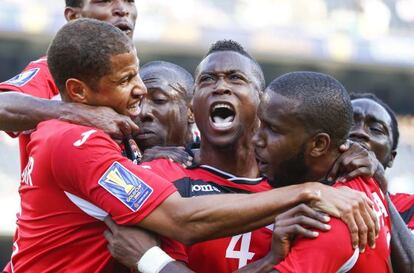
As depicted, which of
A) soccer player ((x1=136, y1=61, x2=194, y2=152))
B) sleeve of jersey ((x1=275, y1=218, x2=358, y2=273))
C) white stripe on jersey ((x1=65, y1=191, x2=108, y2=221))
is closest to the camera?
sleeve of jersey ((x1=275, y1=218, x2=358, y2=273))

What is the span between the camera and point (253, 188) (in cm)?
442

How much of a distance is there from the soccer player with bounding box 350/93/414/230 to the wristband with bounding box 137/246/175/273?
2.05 m

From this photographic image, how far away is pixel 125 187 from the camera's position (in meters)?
3.74

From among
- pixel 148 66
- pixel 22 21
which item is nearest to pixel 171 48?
pixel 22 21

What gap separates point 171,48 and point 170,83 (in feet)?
36.0

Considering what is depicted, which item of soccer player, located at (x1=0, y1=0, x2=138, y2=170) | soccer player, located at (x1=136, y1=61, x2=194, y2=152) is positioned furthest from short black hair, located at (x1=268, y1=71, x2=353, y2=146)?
soccer player, located at (x1=136, y1=61, x2=194, y2=152)

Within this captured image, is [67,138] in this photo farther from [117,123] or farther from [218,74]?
[218,74]

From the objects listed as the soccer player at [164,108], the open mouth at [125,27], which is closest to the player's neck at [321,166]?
the soccer player at [164,108]

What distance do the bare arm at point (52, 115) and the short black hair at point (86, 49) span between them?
0.12 m

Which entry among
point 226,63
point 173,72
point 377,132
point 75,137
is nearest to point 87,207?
point 75,137

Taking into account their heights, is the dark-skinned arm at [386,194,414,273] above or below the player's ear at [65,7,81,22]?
below

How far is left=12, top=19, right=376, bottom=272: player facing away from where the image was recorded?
146 inches

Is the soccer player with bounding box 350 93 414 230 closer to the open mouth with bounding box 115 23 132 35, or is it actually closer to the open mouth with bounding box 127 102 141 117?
the open mouth with bounding box 115 23 132 35

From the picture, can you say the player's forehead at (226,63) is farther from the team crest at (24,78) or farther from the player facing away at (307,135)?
the team crest at (24,78)
